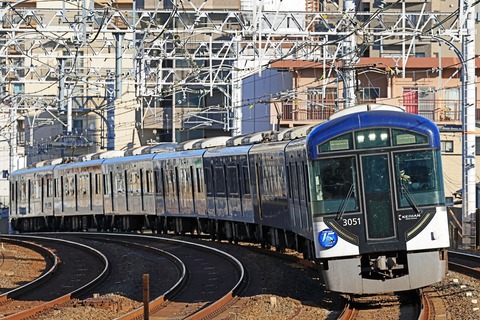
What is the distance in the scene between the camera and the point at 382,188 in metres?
14.2

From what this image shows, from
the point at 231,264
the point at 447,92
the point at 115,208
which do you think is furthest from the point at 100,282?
the point at 447,92

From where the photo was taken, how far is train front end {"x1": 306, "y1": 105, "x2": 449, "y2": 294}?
46.0ft

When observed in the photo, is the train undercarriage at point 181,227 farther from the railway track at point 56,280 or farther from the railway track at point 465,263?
the railway track at point 56,280

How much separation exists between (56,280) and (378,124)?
24.1 ft

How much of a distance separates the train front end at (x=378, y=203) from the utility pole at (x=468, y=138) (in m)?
10.5

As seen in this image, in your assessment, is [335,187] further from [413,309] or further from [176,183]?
[176,183]

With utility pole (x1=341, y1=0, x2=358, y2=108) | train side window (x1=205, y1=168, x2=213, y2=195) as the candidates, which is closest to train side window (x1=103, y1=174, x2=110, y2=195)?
train side window (x1=205, y1=168, x2=213, y2=195)

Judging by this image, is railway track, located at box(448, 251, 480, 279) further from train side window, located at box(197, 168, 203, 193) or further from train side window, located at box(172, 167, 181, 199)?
train side window, located at box(172, 167, 181, 199)

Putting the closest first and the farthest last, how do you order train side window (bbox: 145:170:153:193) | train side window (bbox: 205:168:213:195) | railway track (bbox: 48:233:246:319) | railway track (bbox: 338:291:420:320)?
railway track (bbox: 338:291:420:320)
railway track (bbox: 48:233:246:319)
train side window (bbox: 205:168:213:195)
train side window (bbox: 145:170:153:193)

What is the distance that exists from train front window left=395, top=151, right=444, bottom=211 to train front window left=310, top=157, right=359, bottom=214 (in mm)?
545

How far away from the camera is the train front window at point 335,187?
1423 cm

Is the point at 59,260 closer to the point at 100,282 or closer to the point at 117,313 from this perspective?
the point at 100,282

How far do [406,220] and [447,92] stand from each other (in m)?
32.4

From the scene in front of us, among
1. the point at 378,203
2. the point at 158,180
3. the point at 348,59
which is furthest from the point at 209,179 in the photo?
the point at 378,203
